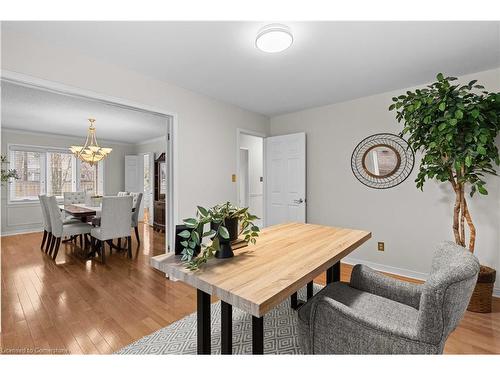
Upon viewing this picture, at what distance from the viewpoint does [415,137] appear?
247 centimetres

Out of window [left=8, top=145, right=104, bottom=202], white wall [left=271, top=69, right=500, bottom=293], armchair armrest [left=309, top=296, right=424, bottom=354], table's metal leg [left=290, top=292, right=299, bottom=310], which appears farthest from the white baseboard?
window [left=8, top=145, right=104, bottom=202]

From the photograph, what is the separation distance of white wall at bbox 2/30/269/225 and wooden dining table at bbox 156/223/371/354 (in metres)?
1.68

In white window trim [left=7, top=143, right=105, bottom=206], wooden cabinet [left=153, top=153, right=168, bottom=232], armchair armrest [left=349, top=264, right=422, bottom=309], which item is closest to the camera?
armchair armrest [left=349, top=264, right=422, bottom=309]

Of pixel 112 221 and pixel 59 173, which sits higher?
pixel 59 173

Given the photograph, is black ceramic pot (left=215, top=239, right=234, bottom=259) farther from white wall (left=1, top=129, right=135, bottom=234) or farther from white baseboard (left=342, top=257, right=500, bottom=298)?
white wall (left=1, top=129, right=135, bottom=234)

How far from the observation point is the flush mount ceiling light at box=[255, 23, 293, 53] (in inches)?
70.2

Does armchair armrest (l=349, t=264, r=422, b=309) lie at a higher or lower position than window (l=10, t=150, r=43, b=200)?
lower

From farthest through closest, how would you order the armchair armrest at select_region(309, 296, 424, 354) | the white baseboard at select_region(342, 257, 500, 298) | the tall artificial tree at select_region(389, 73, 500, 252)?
the white baseboard at select_region(342, 257, 500, 298)
the tall artificial tree at select_region(389, 73, 500, 252)
the armchair armrest at select_region(309, 296, 424, 354)

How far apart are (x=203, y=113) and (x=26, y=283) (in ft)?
9.24

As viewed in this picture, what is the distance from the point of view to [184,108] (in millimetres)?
3041

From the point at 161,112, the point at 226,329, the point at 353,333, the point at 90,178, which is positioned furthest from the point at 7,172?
the point at 353,333

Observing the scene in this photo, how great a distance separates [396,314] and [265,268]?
2.57 feet

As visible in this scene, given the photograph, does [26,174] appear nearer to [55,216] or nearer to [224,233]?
[55,216]
